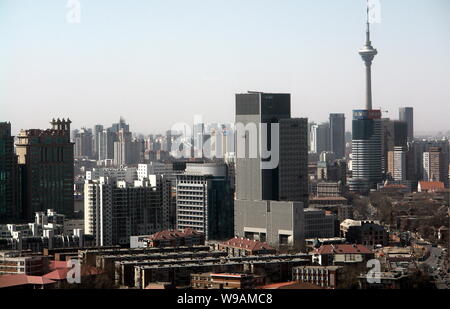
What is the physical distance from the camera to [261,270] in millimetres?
14422

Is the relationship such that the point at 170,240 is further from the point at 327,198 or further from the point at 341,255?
the point at 327,198

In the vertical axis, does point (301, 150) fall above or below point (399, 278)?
above

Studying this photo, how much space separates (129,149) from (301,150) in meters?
13.6

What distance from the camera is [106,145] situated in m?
35.9

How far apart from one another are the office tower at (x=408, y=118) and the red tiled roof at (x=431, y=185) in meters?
1.69

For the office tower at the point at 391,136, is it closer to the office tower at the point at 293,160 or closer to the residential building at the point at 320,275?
the office tower at the point at 293,160

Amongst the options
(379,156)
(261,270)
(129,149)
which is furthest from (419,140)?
(261,270)

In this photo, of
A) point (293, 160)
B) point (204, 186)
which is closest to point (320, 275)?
point (204, 186)

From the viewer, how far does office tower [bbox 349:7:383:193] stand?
113 feet

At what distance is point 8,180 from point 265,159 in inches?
200

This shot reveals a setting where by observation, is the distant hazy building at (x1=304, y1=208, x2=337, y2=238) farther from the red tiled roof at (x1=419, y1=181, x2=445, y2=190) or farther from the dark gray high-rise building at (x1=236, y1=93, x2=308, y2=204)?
the red tiled roof at (x1=419, y1=181, x2=445, y2=190)

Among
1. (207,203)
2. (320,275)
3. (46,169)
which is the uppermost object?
(46,169)

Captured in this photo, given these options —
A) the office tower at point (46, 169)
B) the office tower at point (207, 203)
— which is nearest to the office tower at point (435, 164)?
the office tower at point (46, 169)
